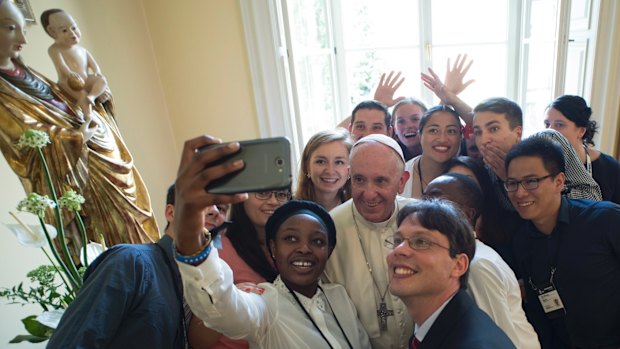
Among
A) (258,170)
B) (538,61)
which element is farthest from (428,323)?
(538,61)

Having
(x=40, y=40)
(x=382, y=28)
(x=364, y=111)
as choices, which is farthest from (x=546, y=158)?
(x=382, y=28)

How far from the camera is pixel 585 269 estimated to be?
4.50 feet

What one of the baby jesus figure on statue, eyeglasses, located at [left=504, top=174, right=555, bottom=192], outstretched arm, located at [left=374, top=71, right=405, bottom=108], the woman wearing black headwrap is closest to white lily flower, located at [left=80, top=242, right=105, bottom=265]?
the baby jesus figure on statue

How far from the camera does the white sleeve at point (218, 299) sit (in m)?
0.76

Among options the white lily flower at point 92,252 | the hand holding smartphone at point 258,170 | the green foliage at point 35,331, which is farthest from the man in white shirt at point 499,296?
the green foliage at point 35,331

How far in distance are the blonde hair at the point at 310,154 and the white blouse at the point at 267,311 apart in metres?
0.70

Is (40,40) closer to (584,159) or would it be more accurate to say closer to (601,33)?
(584,159)

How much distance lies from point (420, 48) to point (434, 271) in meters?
3.43

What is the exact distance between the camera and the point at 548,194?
4.67ft

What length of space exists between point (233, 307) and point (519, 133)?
5.54ft

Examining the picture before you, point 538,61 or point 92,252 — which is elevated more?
point 538,61

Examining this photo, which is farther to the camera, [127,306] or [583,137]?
[583,137]

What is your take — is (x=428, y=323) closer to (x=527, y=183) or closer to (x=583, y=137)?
(x=527, y=183)

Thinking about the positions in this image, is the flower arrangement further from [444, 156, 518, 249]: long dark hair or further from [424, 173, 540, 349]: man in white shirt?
[444, 156, 518, 249]: long dark hair
